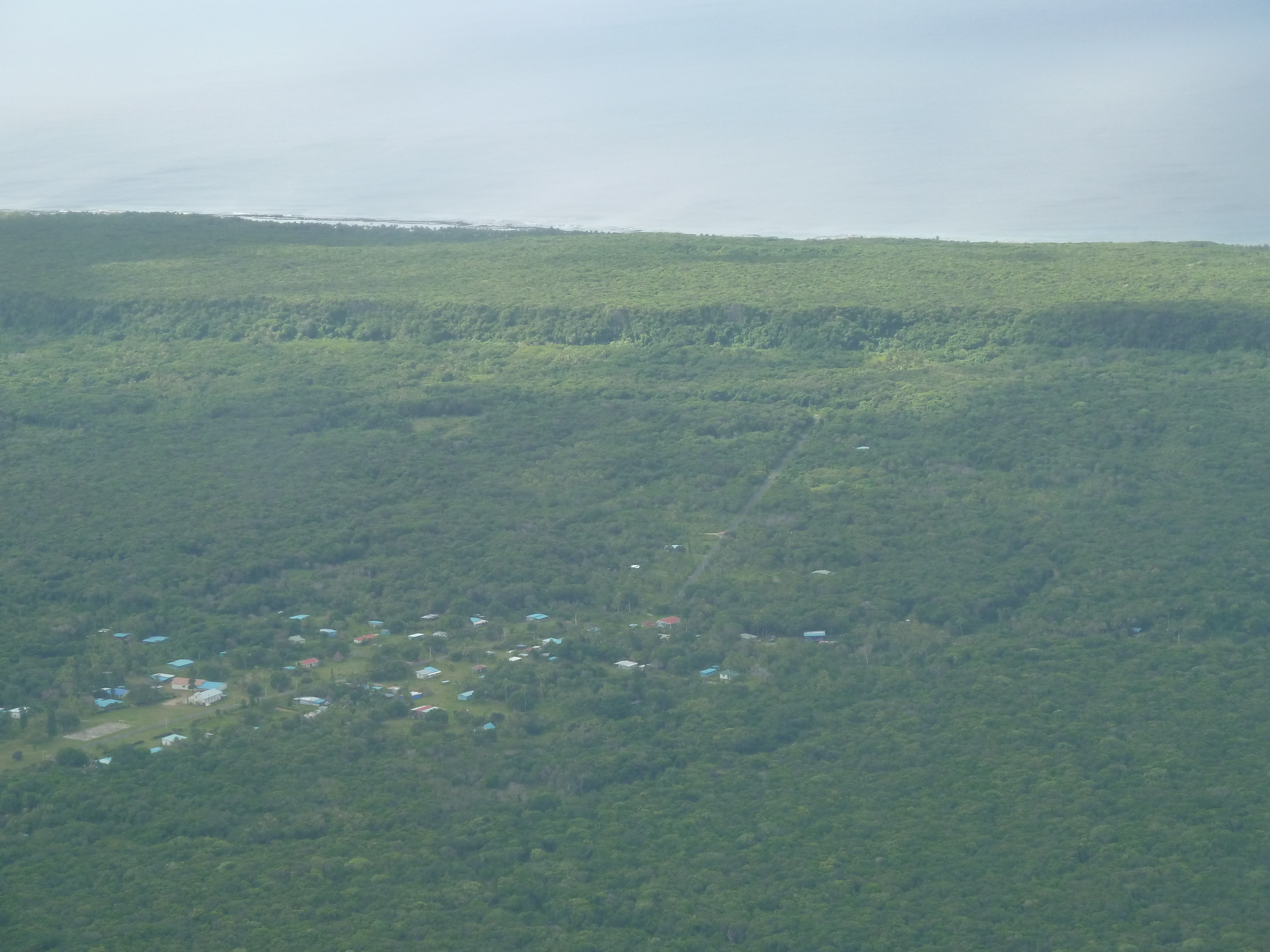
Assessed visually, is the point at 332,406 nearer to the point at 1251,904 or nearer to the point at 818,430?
the point at 818,430

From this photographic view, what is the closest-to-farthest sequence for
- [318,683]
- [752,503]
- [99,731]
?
1. [99,731]
2. [318,683]
3. [752,503]

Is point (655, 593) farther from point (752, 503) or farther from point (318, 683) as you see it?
point (318, 683)

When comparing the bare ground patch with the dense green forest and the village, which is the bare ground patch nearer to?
the village

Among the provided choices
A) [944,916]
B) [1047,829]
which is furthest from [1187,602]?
[944,916]

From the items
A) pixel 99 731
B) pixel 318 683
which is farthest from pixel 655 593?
pixel 99 731

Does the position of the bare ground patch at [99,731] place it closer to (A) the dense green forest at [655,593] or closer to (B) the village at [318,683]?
(B) the village at [318,683]

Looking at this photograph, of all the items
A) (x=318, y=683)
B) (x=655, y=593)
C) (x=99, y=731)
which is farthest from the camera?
(x=655, y=593)
